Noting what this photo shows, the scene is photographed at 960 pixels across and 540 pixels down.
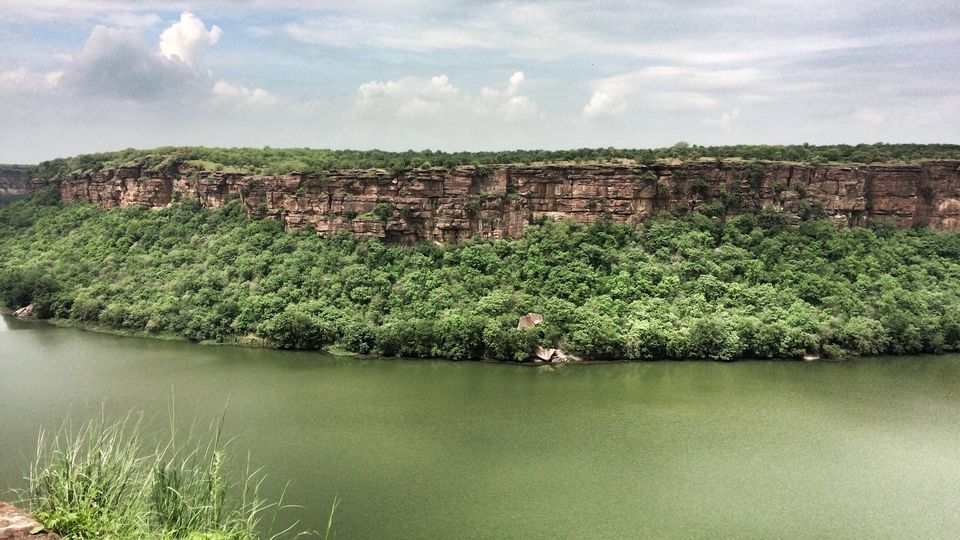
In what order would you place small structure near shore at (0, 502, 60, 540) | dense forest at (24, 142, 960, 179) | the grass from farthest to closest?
dense forest at (24, 142, 960, 179) → the grass → small structure near shore at (0, 502, 60, 540)

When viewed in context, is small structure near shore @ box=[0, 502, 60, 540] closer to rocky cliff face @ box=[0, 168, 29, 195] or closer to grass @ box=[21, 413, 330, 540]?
grass @ box=[21, 413, 330, 540]

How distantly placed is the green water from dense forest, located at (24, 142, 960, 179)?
478 inches

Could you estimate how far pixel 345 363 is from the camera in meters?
24.6

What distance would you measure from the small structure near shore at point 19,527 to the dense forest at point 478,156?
2541 centimetres

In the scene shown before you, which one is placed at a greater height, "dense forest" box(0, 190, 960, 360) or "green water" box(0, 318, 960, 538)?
"dense forest" box(0, 190, 960, 360)

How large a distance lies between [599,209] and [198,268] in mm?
22111

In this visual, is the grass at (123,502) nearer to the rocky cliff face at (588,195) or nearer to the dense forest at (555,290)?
the dense forest at (555,290)

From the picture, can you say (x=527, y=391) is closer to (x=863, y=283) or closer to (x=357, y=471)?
(x=357, y=471)

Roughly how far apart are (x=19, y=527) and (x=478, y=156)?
29.5 meters

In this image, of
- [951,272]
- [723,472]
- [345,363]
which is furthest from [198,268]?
[951,272]

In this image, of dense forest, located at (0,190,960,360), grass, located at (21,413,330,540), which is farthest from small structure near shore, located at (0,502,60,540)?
dense forest, located at (0,190,960,360)

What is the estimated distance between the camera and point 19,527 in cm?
689

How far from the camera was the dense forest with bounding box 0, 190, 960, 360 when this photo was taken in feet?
80.7

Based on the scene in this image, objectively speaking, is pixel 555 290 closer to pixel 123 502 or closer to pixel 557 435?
pixel 557 435
